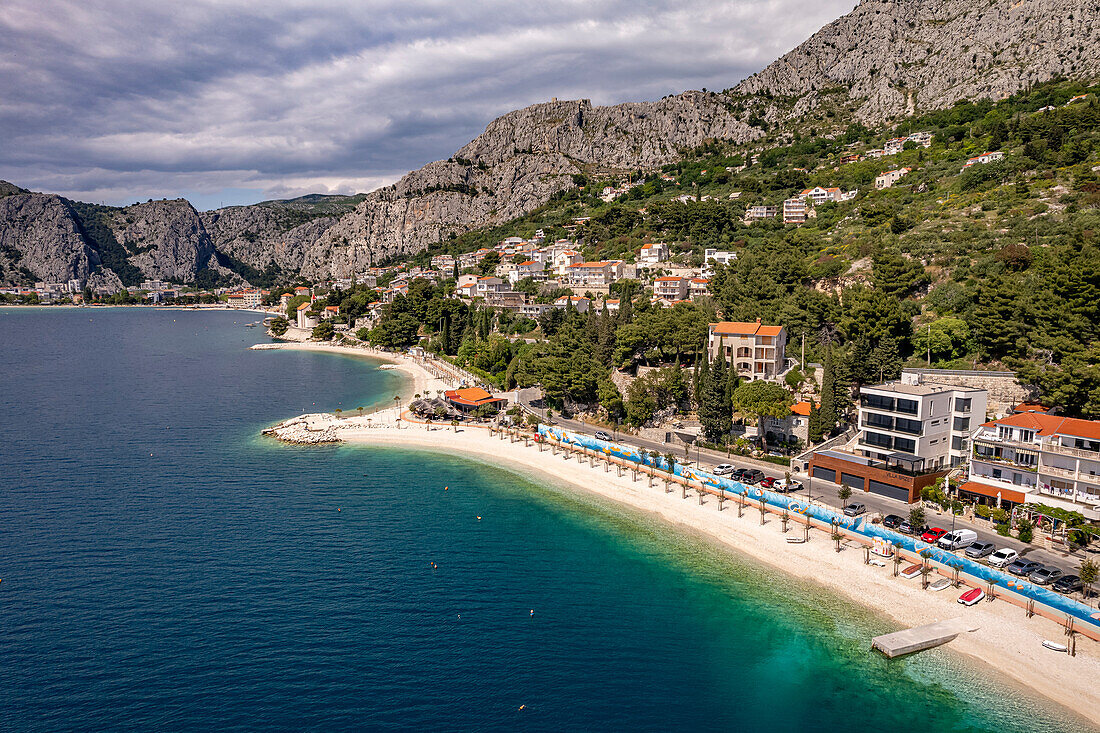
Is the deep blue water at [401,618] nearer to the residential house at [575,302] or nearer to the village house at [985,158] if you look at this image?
the residential house at [575,302]

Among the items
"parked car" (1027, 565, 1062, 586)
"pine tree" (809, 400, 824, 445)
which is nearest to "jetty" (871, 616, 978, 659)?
"parked car" (1027, 565, 1062, 586)

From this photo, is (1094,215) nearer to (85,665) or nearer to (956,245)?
(956,245)

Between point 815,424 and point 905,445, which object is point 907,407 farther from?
point 815,424

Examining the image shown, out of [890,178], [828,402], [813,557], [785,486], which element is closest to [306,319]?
[890,178]

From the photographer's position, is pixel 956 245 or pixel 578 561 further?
pixel 956 245

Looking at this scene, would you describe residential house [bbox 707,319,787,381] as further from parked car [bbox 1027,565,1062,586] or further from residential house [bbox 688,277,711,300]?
residential house [bbox 688,277,711,300]

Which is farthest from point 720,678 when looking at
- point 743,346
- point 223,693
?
point 743,346

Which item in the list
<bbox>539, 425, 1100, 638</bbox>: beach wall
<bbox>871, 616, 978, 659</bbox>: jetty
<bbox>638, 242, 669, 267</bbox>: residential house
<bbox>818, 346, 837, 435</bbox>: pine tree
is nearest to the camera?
<bbox>871, 616, 978, 659</bbox>: jetty
